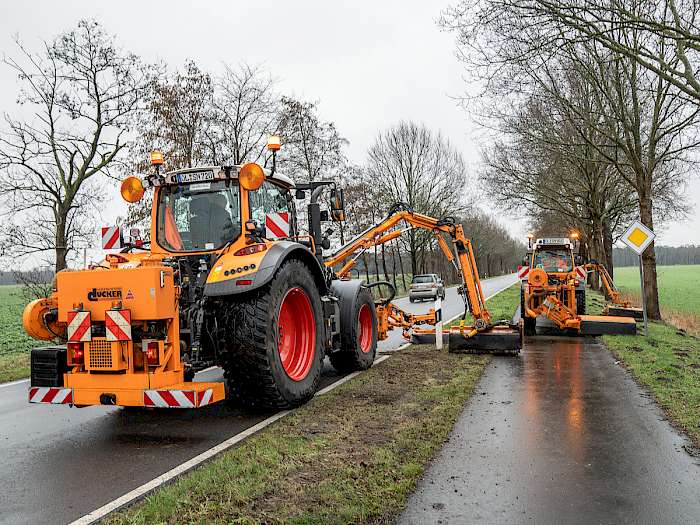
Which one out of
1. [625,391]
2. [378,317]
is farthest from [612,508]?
[378,317]

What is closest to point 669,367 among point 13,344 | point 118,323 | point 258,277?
point 258,277

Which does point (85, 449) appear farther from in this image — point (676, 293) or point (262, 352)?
point (676, 293)

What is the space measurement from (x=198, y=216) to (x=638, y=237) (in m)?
12.1

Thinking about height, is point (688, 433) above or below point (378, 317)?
below

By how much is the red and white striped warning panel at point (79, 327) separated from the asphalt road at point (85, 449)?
3.33 feet

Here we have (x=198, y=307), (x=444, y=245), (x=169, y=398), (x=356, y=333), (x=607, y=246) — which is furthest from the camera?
(x=607, y=246)

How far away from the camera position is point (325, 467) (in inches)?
181

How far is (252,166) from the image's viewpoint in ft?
20.8

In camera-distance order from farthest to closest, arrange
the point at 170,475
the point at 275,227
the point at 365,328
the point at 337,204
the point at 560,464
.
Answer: the point at 365,328 < the point at 337,204 < the point at 275,227 < the point at 560,464 < the point at 170,475

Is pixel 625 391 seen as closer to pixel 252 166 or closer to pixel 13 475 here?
pixel 252 166

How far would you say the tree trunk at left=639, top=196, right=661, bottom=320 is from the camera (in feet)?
55.8

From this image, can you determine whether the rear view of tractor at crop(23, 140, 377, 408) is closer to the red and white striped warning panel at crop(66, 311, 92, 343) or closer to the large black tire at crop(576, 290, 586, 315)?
the red and white striped warning panel at crop(66, 311, 92, 343)

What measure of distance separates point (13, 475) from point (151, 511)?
5.54 ft

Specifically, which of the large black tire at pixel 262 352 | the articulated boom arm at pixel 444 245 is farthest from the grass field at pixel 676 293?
the large black tire at pixel 262 352
